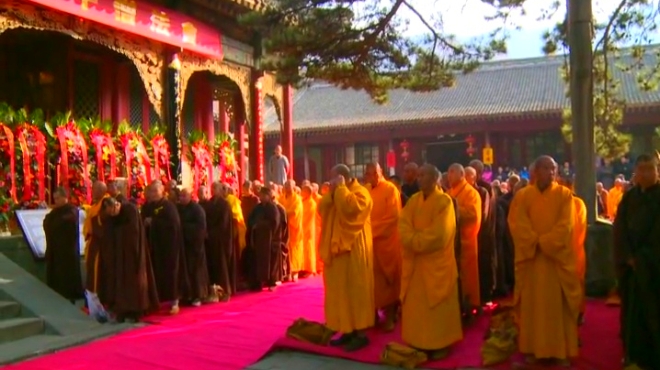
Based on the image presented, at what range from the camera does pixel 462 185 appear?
24.2ft

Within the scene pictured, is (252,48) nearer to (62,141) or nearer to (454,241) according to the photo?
(62,141)

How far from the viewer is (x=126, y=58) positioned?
43.1 ft

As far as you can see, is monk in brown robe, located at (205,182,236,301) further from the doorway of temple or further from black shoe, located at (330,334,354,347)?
the doorway of temple

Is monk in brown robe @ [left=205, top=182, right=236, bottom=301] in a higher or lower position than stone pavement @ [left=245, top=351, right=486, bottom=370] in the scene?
higher

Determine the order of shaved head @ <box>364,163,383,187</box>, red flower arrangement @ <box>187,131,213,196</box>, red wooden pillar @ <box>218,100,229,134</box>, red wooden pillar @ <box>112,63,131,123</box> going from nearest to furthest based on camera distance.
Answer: shaved head @ <box>364,163,383,187</box>, red wooden pillar @ <box>112,63,131,123</box>, red flower arrangement @ <box>187,131,213,196</box>, red wooden pillar @ <box>218,100,229,134</box>

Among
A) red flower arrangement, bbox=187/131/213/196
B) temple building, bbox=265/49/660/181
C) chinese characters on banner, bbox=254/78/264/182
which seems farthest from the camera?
temple building, bbox=265/49/660/181

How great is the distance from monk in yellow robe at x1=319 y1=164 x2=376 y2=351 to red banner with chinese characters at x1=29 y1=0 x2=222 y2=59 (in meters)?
5.77

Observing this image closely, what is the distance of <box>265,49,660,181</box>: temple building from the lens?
2448 cm

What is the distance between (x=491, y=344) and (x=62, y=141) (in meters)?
7.03

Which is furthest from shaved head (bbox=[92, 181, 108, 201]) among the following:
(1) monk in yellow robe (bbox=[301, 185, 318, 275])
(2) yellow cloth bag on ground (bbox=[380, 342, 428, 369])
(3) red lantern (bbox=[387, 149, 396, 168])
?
(3) red lantern (bbox=[387, 149, 396, 168])

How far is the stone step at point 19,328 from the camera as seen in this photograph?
679cm

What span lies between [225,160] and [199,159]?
38.7 inches

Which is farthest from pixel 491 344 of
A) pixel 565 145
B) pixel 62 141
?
pixel 565 145

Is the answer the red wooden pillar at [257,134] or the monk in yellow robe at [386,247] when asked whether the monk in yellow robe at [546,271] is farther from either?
the red wooden pillar at [257,134]
